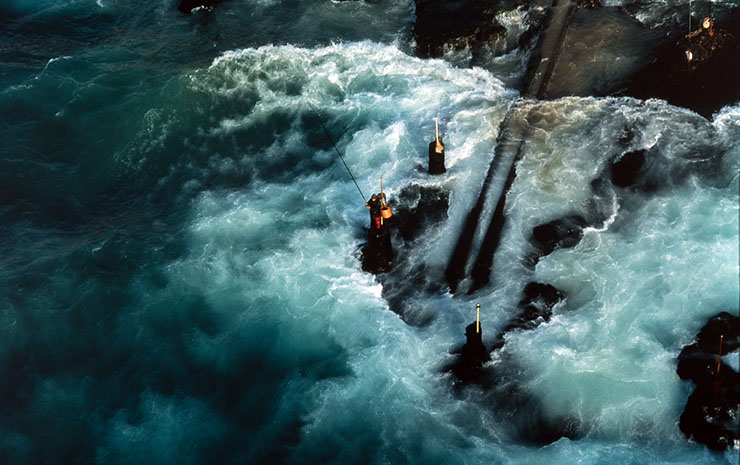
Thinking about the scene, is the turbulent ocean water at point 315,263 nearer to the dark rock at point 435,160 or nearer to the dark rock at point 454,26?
the dark rock at point 435,160

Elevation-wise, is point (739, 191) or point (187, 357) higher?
point (739, 191)

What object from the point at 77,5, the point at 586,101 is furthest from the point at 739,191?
the point at 77,5

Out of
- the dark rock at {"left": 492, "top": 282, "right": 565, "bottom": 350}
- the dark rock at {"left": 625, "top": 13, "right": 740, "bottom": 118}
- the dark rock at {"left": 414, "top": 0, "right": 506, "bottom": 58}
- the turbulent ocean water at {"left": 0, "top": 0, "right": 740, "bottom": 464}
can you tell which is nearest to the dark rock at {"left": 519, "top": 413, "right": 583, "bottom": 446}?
the turbulent ocean water at {"left": 0, "top": 0, "right": 740, "bottom": 464}

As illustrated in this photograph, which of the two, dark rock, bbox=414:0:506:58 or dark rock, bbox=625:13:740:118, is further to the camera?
dark rock, bbox=414:0:506:58

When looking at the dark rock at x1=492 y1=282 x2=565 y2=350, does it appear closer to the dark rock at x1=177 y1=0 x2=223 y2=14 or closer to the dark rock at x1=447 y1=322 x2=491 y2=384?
the dark rock at x1=447 y1=322 x2=491 y2=384

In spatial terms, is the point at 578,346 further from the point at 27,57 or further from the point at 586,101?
the point at 27,57

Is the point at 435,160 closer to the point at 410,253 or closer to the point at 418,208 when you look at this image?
the point at 418,208
